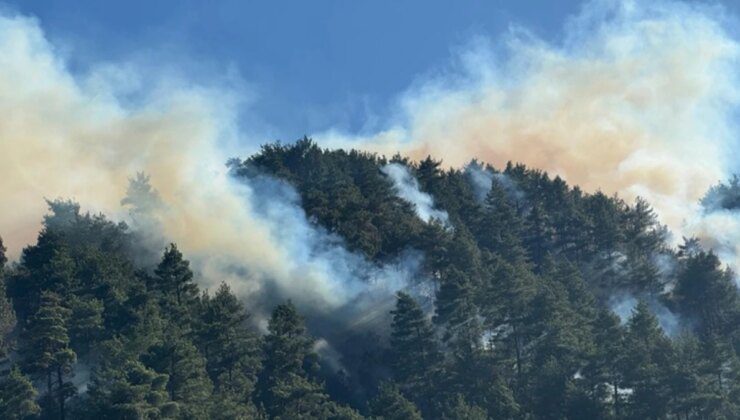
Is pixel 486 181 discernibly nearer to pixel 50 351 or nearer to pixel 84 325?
pixel 84 325

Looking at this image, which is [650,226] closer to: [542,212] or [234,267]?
[542,212]

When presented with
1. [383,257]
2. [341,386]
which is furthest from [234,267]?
[341,386]

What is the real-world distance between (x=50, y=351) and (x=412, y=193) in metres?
63.7

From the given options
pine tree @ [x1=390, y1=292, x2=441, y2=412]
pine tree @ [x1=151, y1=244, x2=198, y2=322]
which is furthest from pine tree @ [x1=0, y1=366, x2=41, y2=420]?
pine tree @ [x1=390, y1=292, x2=441, y2=412]

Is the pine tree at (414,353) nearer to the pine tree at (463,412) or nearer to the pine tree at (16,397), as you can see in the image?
the pine tree at (463,412)

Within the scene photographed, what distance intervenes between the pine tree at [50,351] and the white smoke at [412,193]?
54.4 meters

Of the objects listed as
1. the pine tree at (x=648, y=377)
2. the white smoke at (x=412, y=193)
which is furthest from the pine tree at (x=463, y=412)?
the white smoke at (x=412, y=193)

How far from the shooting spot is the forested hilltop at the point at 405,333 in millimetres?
70000

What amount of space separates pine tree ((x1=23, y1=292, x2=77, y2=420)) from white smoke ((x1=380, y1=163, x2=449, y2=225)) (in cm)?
5437

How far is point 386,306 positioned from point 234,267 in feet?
54.9

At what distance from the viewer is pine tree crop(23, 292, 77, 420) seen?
69250 mm

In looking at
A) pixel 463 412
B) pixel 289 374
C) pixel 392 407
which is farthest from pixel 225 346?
pixel 463 412

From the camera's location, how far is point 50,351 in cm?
6962

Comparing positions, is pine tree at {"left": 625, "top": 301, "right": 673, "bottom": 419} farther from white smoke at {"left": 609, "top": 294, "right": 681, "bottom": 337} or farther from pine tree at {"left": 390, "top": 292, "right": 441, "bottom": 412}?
white smoke at {"left": 609, "top": 294, "right": 681, "bottom": 337}
